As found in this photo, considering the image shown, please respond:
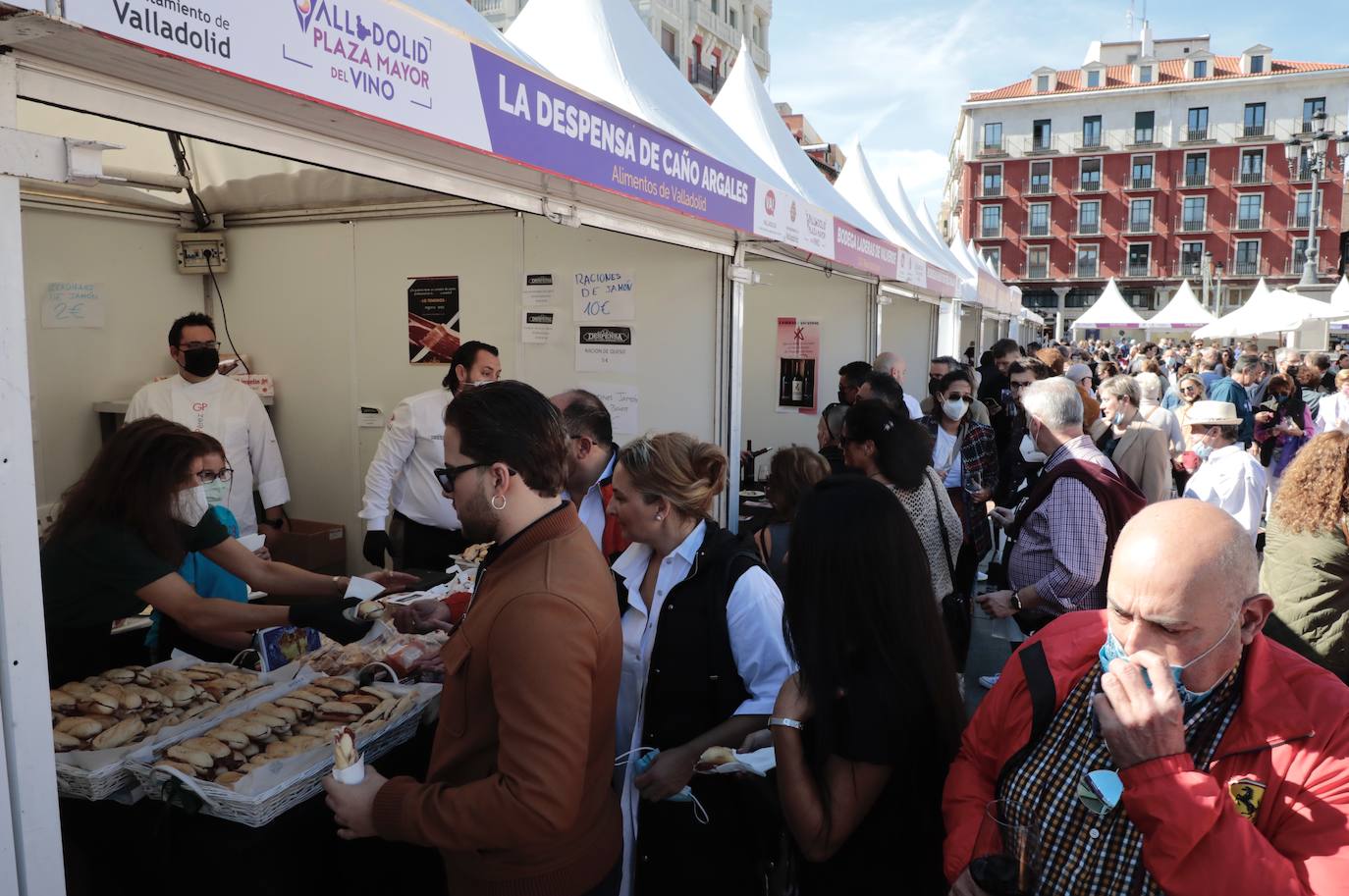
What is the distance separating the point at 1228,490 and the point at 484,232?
4.46m

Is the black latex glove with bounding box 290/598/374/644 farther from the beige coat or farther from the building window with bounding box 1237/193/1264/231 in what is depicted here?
the building window with bounding box 1237/193/1264/231

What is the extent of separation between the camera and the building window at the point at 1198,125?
165ft

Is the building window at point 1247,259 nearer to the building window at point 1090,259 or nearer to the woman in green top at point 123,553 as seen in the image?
the building window at point 1090,259

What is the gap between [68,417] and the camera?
4.99m

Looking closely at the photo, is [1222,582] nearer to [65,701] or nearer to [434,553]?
[65,701]

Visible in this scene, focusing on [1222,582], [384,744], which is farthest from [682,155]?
[1222,582]

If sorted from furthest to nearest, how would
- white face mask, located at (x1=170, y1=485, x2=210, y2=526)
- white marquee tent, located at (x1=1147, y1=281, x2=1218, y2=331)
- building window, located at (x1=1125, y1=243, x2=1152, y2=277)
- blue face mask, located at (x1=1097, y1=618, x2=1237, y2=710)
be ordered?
building window, located at (x1=1125, y1=243, x2=1152, y2=277) → white marquee tent, located at (x1=1147, y1=281, x2=1218, y2=331) → white face mask, located at (x1=170, y1=485, x2=210, y2=526) → blue face mask, located at (x1=1097, y1=618, x2=1237, y2=710)

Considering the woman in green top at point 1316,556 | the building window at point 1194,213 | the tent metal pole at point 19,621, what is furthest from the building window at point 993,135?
the tent metal pole at point 19,621

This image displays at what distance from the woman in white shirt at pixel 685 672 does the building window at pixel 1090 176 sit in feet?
190

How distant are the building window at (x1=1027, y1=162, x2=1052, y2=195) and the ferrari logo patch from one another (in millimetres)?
58288

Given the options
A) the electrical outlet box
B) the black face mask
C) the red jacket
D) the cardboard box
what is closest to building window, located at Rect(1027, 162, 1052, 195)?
the electrical outlet box

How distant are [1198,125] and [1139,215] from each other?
606 cm

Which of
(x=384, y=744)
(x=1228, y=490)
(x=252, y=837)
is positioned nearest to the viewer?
(x=252, y=837)

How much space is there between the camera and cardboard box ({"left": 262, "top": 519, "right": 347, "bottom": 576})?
523 cm
